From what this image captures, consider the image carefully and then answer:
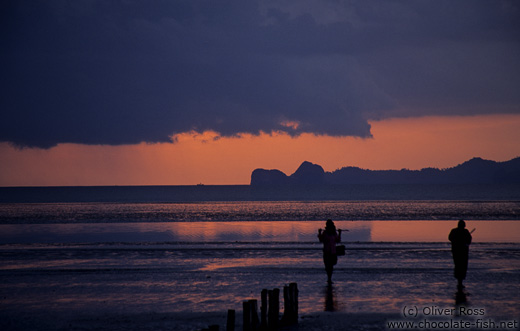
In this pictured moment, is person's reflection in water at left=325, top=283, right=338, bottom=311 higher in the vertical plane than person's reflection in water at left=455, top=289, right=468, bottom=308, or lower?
lower

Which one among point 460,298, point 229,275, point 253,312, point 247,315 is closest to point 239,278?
point 229,275

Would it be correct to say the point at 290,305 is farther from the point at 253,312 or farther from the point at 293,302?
the point at 253,312

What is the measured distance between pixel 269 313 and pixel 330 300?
4316 millimetres

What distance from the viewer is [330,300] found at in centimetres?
1656

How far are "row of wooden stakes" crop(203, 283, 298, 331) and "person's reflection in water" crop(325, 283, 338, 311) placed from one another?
1.98m

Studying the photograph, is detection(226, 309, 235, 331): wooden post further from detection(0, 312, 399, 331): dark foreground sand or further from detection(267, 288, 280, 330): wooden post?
detection(0, 312, 399, 331): dark foreground sand

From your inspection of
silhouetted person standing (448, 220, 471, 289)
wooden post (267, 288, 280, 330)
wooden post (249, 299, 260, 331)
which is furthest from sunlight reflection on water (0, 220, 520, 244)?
wooden post (249, 299, 260, 331)

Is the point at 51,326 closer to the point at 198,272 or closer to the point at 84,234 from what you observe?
the point at 198,272

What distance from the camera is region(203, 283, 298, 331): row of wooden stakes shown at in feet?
38.4

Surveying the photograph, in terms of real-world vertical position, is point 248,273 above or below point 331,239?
below

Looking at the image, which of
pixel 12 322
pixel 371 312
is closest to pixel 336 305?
pixel 371 312

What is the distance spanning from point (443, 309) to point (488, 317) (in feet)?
4.30

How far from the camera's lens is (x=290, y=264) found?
2528cm

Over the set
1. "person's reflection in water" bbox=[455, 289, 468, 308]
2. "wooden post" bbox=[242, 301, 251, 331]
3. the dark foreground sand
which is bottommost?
the dark foreground sand
